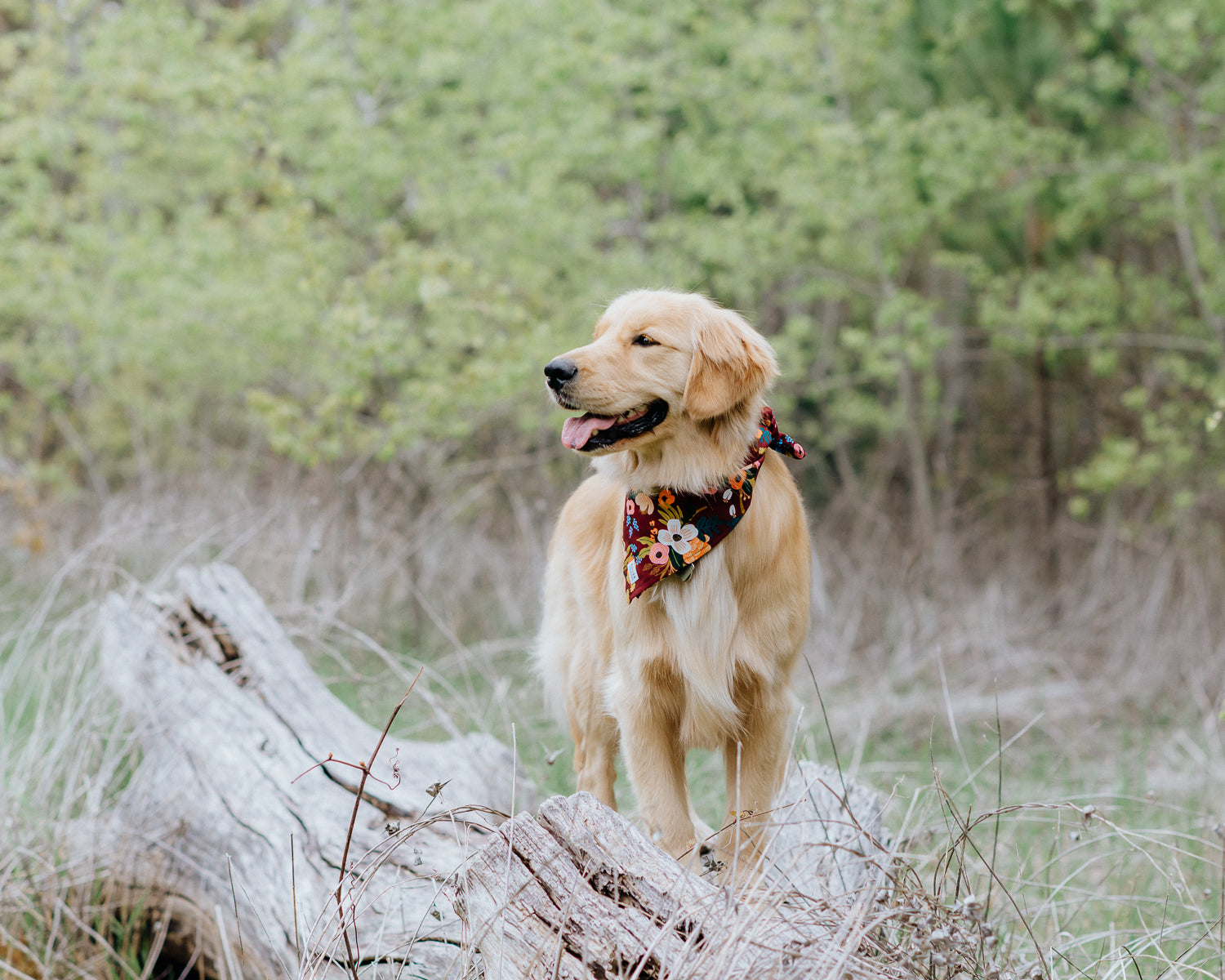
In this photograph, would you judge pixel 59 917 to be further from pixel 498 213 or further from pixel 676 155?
pixel 676 155

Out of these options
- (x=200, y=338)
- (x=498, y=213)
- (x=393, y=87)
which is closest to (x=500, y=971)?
(x=498, y=213)

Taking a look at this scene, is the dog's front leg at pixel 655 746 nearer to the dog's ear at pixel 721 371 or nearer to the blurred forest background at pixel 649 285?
the dog's ear at pixel 721 371

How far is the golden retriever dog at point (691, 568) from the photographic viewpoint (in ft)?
9.05

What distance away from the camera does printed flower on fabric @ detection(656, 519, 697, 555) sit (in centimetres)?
277

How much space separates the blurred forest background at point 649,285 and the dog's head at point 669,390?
7.44ft

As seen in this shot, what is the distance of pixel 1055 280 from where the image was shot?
897 cm

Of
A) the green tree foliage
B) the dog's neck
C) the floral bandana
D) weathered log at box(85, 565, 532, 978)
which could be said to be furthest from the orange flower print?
the green tree foliage

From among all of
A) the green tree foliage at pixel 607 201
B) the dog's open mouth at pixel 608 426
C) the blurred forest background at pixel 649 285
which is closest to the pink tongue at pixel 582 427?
the dog's open mouth at pixel 608 426

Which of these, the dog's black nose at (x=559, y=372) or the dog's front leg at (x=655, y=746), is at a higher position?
the dog's black nose at (x=559, y=372)

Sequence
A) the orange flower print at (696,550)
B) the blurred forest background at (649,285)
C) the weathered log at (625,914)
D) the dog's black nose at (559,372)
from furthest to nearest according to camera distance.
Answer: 1. the blurred forest background at (649,285)
2. the orange flower print at (696,550)
3. the dog's black nose at (559,372)
4. the weathered log at (625,914)

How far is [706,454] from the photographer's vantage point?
9.32 feet

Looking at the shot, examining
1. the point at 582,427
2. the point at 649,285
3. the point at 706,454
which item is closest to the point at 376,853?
the point at 582,427

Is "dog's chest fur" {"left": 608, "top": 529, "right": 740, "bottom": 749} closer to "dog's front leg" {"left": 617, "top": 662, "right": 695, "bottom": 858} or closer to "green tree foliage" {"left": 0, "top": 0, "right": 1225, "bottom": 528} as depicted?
"dog's front leg" {"left": 617, "top": 662, "right": 695, "bottom": 858}

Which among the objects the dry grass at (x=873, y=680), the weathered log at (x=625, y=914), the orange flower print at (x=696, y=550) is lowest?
the dry grass at (x=873, y=680)
